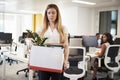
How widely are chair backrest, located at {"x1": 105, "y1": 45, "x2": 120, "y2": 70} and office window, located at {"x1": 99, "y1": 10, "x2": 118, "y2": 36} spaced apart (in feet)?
16.9

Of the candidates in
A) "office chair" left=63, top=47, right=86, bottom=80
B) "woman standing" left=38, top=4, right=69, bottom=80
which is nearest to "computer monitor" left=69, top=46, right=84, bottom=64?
"office chair" left=63, top=47, right=86, bottom=80

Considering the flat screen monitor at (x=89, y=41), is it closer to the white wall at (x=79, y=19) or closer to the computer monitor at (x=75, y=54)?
the computer monitor at (x=75, y=54)

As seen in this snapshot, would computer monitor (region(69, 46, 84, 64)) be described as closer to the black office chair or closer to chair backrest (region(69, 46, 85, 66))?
chair backrest (region(69, 46, 85, 66))

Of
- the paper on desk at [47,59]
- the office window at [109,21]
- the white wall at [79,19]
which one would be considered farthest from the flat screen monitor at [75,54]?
the white wall at [79,19]

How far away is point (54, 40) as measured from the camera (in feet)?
6.49

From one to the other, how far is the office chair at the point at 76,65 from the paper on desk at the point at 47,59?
143 centimetres

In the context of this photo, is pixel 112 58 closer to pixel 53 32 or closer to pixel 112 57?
pixel 112 57

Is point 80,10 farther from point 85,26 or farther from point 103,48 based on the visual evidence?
point 103,48

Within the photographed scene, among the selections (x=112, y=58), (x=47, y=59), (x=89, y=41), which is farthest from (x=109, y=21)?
(x=47, y=59)

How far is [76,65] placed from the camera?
3316 millimetres

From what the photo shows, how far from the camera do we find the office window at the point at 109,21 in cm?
902

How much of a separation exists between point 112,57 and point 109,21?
564cm

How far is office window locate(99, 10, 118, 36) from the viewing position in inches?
355

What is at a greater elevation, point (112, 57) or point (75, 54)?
point (75, 54)
